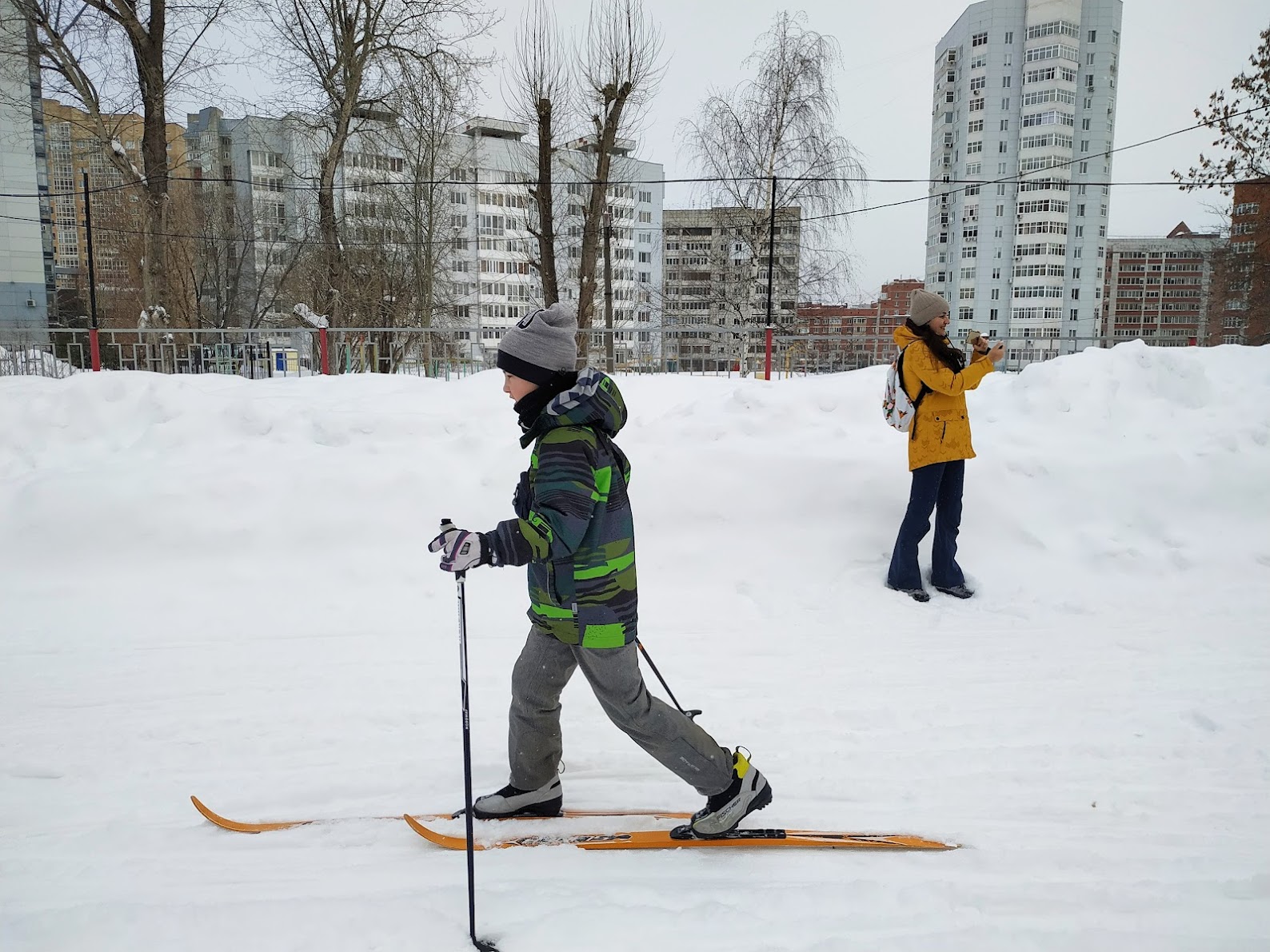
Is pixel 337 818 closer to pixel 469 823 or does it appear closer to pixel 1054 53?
pixel 469 823

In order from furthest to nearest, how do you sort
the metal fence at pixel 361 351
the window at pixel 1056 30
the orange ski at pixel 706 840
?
the window at pixel 1056 30
the metal fence at pixel 361 351
the orange ski at pixel 706 840

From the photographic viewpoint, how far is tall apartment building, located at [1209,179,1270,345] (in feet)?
85.3

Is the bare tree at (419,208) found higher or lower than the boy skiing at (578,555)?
higher

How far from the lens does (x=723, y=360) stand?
14.8 m

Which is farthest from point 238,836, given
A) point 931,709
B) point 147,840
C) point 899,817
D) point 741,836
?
point 931,709

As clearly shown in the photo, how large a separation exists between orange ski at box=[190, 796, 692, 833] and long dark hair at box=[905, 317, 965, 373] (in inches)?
134

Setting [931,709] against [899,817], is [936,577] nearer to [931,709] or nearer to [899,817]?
[931,709]

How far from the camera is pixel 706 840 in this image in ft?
8.41

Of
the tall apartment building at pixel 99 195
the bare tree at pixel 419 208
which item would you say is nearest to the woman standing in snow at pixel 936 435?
the tall apartment building at pixel 99 195

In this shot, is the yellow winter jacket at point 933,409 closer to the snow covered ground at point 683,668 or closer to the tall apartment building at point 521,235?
the snow covered ground at point 683,668

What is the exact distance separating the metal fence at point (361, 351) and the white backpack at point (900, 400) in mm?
7197

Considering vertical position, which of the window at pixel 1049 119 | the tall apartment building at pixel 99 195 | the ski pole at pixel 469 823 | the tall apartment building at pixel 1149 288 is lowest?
the ski pole at pixel 469 823

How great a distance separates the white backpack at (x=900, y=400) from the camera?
5074 mm

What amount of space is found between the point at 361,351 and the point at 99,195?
34145 mm
